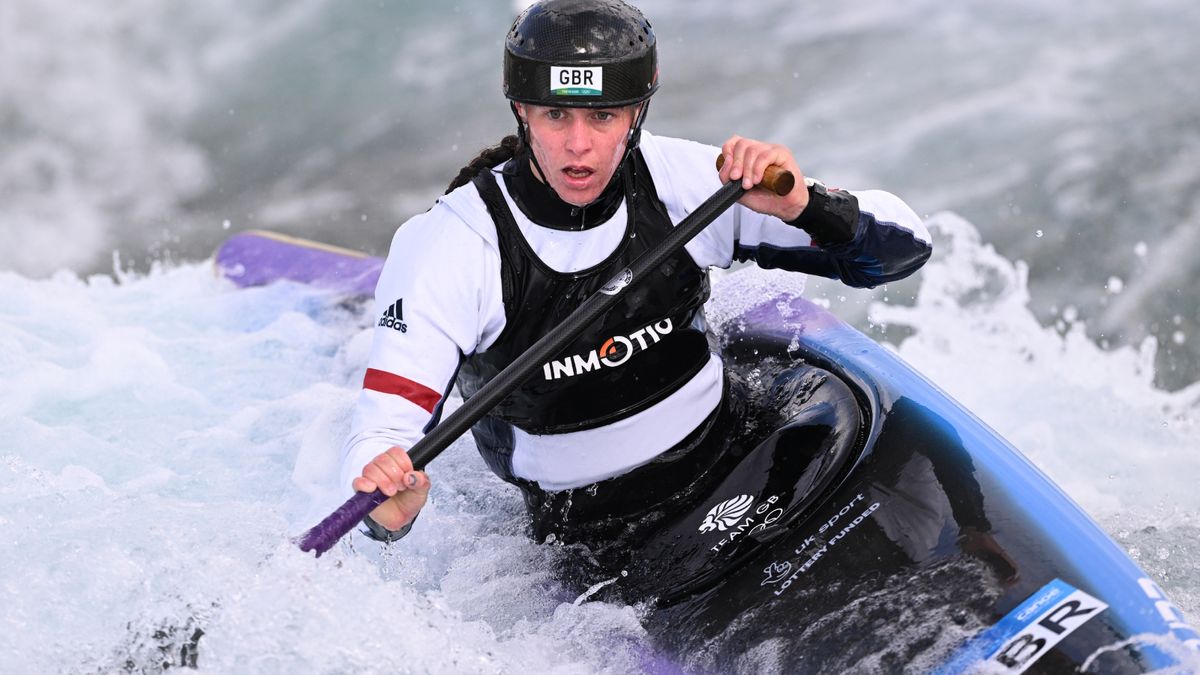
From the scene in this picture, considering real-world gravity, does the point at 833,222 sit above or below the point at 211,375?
below

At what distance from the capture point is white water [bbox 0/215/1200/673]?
2164 millimetres

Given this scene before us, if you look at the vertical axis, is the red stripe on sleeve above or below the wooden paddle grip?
below

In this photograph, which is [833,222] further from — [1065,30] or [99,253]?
[1065,30]

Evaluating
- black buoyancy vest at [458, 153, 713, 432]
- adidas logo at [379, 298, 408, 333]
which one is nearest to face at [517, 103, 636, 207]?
black buoyancy vest at [458, 153, 713, 432]

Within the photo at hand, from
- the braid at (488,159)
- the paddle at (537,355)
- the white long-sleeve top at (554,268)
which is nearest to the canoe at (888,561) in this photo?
the white long-sleeve top at (554,268)

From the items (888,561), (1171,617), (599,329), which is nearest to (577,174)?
(599,329)

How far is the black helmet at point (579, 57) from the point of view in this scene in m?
2.10

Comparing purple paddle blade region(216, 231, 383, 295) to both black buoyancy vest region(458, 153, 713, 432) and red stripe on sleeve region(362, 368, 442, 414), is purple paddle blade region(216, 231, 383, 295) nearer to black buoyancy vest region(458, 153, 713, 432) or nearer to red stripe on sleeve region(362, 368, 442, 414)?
black buoyancy vest region(458, 153, 713, 432)

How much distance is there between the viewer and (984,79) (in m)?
7.60

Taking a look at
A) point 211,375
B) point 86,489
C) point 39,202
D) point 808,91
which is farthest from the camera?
point 808,91

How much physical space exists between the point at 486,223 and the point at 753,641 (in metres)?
0.85

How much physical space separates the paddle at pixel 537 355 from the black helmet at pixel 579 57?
228 mm

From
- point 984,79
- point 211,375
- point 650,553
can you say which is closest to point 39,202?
point 211,375

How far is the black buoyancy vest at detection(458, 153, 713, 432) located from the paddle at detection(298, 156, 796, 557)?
0.06 meters
